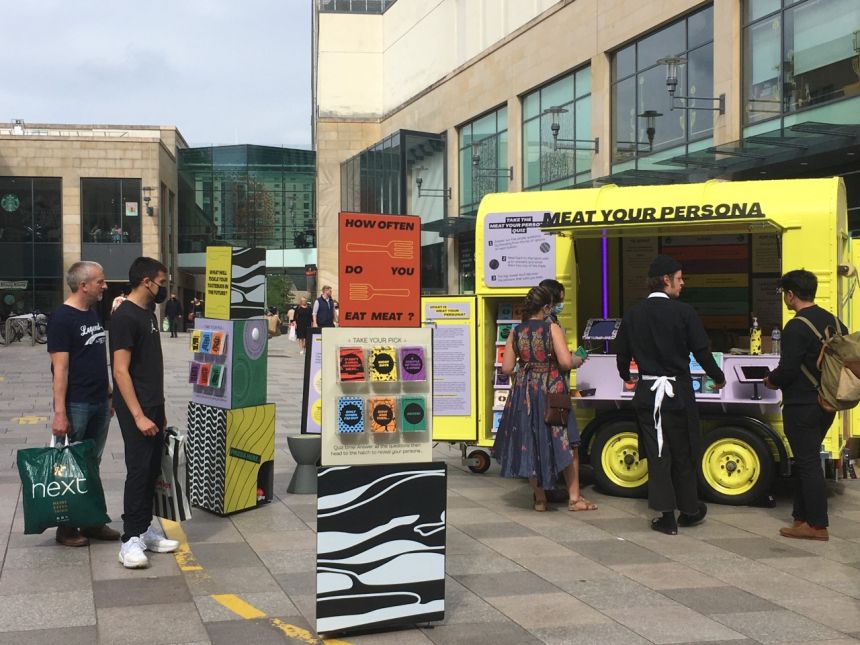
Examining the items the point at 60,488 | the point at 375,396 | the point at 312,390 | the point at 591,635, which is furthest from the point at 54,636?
the point at 312,390

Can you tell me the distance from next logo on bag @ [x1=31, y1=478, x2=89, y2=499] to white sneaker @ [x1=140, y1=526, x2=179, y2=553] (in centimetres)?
47

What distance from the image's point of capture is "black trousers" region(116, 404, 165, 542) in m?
6.05

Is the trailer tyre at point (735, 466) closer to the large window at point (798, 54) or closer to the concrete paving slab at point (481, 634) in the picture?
the concrete paving slab at point (481, 634)

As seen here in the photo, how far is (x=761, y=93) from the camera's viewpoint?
64.3ft

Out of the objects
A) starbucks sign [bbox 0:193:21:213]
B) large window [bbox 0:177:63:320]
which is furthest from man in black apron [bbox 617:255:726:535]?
starbucks sign [bbox 0:193:21:213]

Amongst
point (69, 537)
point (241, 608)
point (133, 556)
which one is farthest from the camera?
point (69, 537)

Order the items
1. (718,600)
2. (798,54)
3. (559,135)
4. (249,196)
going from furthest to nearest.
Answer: (249,196) < (559,135) < (798,54) < (718,600)

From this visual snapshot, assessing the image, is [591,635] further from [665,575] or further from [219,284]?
[219,284]

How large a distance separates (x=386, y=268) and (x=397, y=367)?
0.49 m

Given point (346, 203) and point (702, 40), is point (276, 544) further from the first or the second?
point (346, 203)

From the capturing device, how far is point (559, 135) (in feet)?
90.0

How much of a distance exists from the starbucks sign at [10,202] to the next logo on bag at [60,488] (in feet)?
159

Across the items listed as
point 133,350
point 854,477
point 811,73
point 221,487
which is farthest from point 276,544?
point 811,73

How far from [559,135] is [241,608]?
77.3ft
